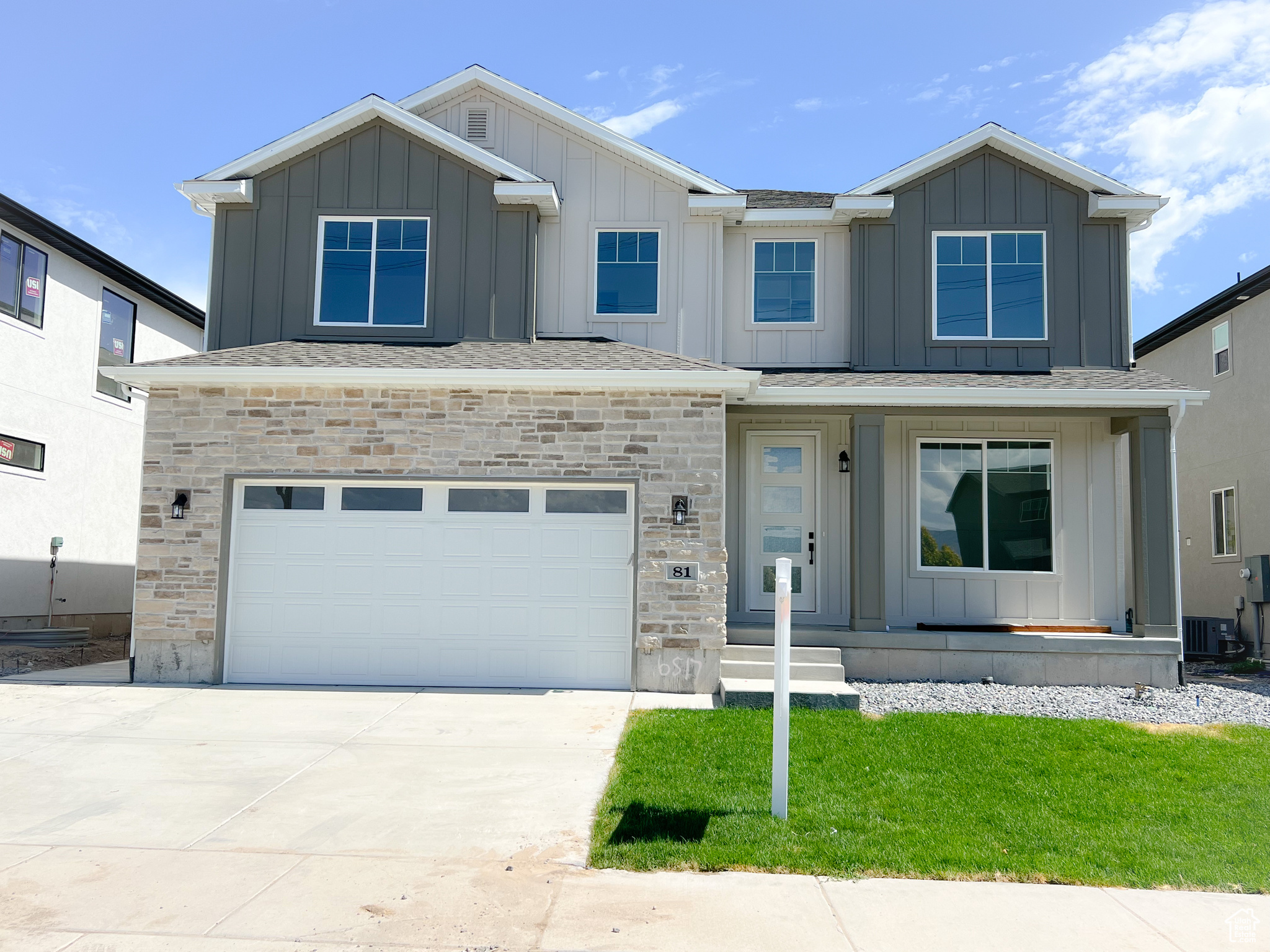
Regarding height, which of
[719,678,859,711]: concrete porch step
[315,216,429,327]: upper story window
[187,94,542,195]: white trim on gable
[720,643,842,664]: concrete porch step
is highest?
[187,94,542,195]: white trim on gable

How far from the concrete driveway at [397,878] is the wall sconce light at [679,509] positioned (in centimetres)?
306

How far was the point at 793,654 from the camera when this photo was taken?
10766mm

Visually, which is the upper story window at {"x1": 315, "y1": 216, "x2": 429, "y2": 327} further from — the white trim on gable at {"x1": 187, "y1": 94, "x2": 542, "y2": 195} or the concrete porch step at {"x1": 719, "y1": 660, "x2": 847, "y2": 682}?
the concrete porch step at {"x1": 719, "y1": 660, "x2": 847, "y2": 682}

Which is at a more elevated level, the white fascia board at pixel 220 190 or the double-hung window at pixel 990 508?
the white fascia board at pixel 220 190

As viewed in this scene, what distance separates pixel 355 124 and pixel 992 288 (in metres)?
8.59

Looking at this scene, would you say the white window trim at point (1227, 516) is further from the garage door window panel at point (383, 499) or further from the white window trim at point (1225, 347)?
the garage door window panel at point (383, 499)

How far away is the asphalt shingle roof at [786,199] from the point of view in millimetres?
13328

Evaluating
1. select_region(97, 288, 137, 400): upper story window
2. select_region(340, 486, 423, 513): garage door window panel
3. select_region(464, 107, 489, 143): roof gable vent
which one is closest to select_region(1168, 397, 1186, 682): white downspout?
select_region(340, 486, 423, 513): garage door window panel

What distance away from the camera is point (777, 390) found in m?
11.6

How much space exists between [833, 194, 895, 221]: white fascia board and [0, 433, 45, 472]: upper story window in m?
12.4

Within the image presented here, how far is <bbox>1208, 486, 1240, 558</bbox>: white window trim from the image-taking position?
55.0ft

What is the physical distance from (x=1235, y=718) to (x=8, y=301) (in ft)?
54.8

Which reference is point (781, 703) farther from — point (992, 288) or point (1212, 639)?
point (1212, 639)

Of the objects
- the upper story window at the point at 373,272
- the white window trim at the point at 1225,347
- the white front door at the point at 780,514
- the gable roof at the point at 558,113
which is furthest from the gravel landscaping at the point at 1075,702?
the white window trim at the point at 1225,347
